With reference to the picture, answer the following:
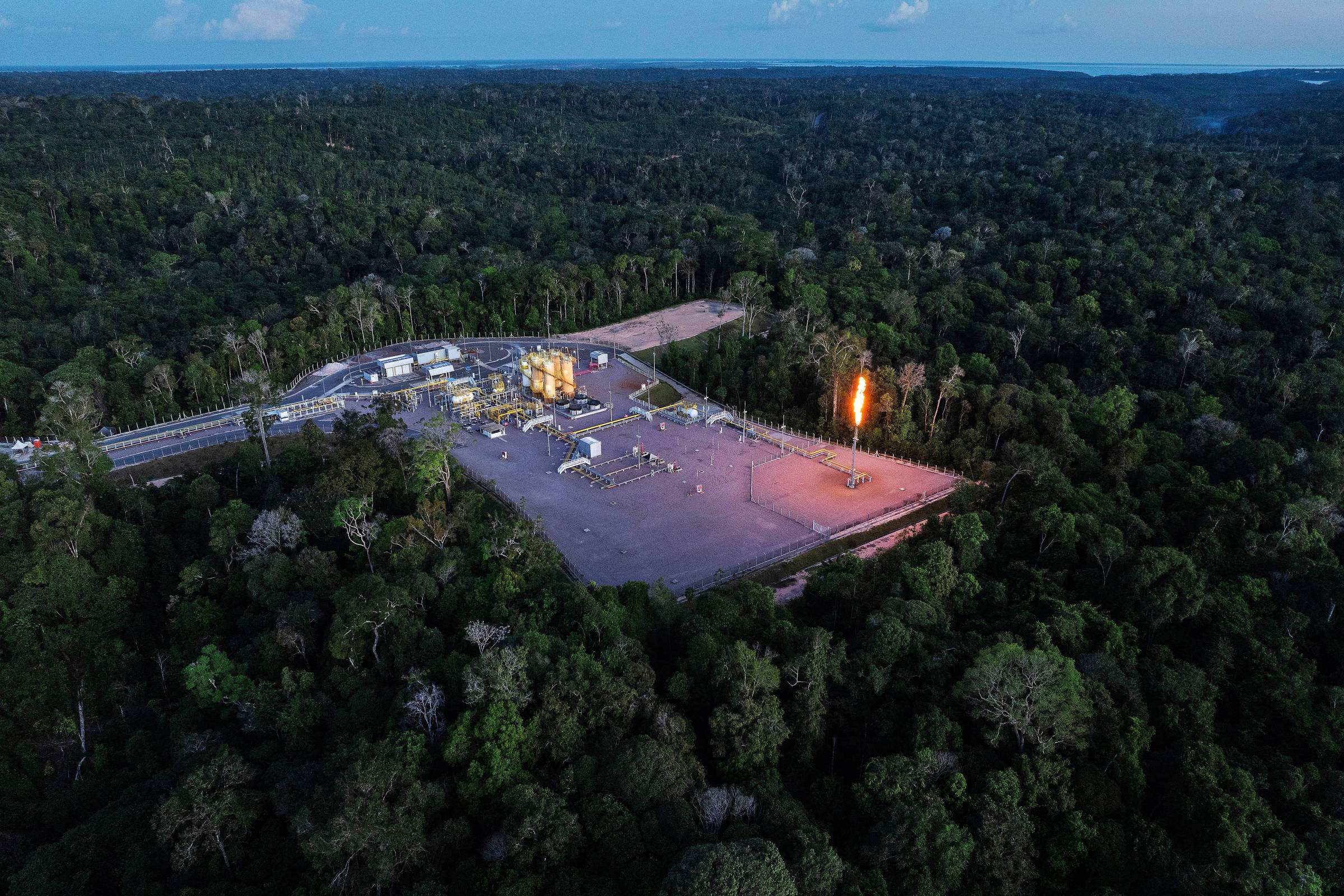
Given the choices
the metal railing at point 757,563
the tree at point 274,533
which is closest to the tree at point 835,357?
the metal railing at point 757,563

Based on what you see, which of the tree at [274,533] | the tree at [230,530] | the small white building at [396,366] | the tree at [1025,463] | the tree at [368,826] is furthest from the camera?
the small white building at [396,366]

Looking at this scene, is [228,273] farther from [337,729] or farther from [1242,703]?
[1242,703]

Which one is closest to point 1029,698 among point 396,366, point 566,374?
point 566,374

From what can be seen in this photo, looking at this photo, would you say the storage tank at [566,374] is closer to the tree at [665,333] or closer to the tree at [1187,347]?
the tree at [665,333]

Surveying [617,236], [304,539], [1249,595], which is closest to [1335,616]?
[1249,595]

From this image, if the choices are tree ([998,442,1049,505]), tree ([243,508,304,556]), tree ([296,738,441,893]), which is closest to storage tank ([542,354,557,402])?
tree ([243,508,304,556])

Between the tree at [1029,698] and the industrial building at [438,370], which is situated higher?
the tree at [1029,698]

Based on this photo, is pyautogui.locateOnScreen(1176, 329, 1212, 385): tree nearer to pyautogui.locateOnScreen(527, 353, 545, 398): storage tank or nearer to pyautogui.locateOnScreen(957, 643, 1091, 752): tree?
pyautogui.locateOnScreen(957, 643, 1091, 752): tree
